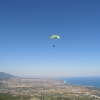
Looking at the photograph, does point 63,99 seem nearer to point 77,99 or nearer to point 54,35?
point 77,99

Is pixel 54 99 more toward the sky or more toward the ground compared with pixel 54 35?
more toward the ground

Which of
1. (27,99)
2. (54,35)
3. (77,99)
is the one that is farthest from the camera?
(77,99)

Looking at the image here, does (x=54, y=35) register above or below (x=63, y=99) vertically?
above

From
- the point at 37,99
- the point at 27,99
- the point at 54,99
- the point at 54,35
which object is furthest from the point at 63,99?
the point at 54,35

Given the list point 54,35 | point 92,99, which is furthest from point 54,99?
point 54,35

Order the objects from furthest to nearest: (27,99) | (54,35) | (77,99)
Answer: (77,99)
(27,99)
(54,35)

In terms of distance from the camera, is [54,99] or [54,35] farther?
[54,99]

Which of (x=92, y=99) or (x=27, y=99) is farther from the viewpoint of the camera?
(x=92, y=99)

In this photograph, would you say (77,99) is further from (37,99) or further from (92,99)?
(37,99)
